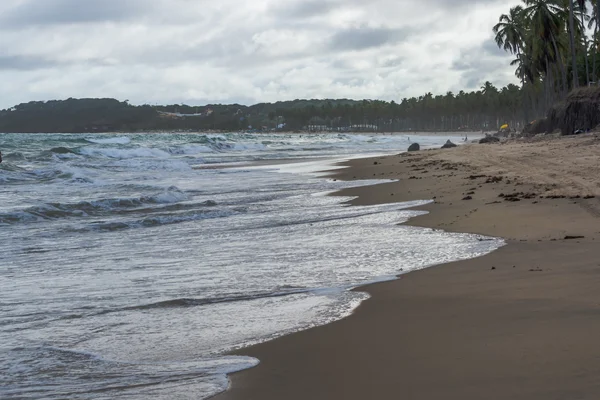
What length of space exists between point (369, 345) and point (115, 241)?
6.69 m

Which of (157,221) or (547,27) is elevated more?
(547,27)

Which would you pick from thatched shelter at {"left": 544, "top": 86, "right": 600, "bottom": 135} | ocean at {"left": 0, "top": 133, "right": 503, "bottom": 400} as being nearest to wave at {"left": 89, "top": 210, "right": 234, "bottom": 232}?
ocean at {"left": 0, "top": 133, "right": 503, "bottom": 400}

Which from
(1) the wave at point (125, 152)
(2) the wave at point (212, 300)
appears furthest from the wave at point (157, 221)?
(1) the wave at point (125, 152)

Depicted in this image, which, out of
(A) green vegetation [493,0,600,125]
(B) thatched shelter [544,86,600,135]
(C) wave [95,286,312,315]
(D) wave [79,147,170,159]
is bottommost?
(C) wave [95,286,312,315]

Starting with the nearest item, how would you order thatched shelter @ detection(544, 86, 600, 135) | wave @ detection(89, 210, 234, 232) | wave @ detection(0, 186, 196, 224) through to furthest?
wave @ detection(89, 210, 234, 232) → wave @ detection(0, 186, 196, 224) → thatched shelter @ detection(544, 86, 600, 135)

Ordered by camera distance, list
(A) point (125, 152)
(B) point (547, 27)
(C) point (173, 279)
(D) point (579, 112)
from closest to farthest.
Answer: (C) point (173, 279) < (D) point (579, 112) < (A) point (125, 152) < (B) point (547, 27)

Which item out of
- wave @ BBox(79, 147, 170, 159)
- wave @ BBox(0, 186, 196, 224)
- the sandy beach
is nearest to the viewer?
the sandy beach

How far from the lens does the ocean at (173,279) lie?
13.5ft

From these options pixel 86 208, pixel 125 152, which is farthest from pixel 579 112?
pixel 86 208

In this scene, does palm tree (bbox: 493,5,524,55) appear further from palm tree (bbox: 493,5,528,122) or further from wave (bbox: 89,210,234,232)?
wave (bbox: 89,210,234,232)

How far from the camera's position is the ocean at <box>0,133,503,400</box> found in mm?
4113

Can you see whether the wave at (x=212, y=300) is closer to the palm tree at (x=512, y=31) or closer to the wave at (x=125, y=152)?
the wave at (x=125, y=152)

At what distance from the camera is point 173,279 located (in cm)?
691

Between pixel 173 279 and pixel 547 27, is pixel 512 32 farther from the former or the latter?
pixel 173 279
